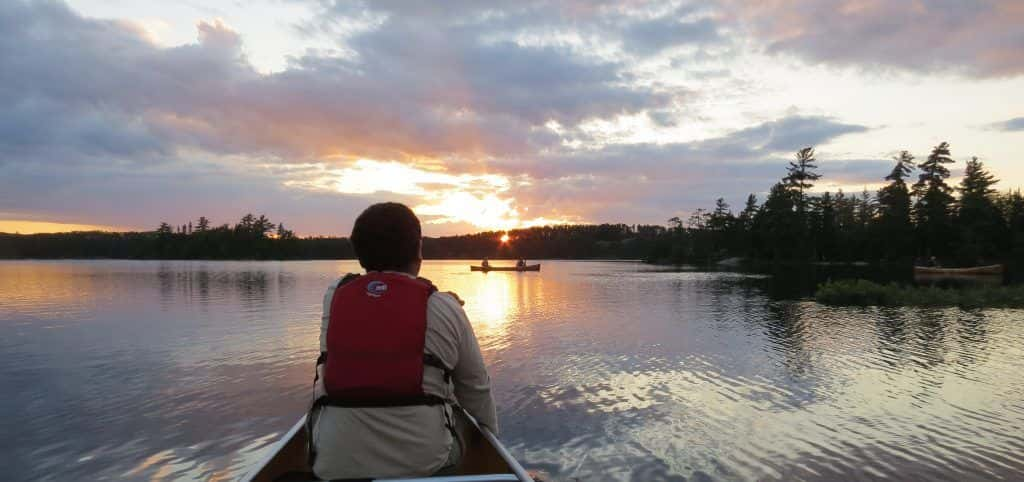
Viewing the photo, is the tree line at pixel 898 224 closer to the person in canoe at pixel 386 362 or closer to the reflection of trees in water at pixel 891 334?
the reflection of trees in water at pixel 891 334

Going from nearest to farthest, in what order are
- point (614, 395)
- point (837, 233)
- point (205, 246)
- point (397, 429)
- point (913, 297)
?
point (397, 429) → point (614, 395) → point (913, 297) → point (837, 233) → point (205, 246)

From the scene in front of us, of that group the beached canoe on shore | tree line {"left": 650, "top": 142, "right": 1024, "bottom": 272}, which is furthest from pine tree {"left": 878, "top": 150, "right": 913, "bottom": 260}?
the beached canoe on shore

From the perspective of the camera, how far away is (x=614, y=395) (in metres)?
11.9

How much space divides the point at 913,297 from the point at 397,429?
110ft

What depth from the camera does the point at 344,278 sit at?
3465 millimetres

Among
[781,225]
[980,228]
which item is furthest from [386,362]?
[781,225]

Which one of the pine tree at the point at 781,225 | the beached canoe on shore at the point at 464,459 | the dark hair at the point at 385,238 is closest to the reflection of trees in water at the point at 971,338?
the beached canoe on shore at the point at 464,459

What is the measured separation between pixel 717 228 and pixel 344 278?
130 meters

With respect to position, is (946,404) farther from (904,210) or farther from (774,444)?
(904,210)

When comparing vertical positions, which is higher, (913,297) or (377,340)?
(377,340)

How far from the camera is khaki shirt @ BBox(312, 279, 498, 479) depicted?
3291 mm

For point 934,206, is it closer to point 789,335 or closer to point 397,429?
point 789,335

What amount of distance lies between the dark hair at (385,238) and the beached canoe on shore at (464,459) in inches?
50.9

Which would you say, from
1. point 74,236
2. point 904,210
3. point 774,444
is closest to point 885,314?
point 774,444
